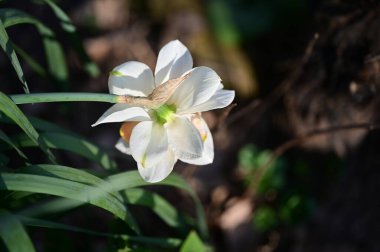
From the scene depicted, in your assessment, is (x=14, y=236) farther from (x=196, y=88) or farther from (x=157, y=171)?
(x=196, y=88)

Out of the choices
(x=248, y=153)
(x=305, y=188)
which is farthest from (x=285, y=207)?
(x=248, y=153)

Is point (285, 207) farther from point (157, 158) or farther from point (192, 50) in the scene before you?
point (157, 158)

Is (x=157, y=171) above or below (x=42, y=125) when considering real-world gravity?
below

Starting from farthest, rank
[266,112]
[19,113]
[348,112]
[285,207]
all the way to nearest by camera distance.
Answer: [266,112] < [285,207] < [348,112] < [19,113]

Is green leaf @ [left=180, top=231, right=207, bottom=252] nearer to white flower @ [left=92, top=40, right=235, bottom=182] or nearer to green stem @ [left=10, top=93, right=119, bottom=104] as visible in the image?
white flower @ [left=92, top=40, right=235, bottom=182]

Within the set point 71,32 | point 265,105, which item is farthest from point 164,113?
point 265,105

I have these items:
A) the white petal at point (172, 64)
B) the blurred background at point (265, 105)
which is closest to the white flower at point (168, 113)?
the white petal at point (172, 64)
